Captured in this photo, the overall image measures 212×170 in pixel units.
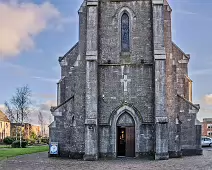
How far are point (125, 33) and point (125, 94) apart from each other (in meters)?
5.18

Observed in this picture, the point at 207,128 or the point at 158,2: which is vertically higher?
the point at 158,2

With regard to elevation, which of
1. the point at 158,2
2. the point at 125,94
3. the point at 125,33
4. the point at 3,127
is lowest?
the point at 3,127

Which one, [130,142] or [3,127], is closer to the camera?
[130,142]

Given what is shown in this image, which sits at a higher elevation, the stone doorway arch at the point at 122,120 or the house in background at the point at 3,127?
the stone doorway arch at the point at 122,120

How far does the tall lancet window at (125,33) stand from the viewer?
97.0 feet

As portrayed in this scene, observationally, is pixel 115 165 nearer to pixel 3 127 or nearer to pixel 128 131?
pixel 128 131

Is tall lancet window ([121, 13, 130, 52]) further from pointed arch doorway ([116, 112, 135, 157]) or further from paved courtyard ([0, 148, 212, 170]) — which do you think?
paved courtyard ([0, 148, 212, 170])

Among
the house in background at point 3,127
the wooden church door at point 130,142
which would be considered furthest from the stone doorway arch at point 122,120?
the house in background at point 3,127

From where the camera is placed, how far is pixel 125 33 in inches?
1169

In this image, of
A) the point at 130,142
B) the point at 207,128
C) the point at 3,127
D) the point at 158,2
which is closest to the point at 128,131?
the point at 130,142

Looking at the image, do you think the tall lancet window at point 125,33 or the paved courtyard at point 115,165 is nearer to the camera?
the paved courtyard at point 115,165

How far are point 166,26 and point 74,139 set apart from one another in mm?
12133

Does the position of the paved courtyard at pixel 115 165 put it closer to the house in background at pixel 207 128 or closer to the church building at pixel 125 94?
the church building at pixel 125 94

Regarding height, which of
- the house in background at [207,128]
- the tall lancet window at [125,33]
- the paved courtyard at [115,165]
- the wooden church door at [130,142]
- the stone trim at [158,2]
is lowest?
the house in background at [207,128]
